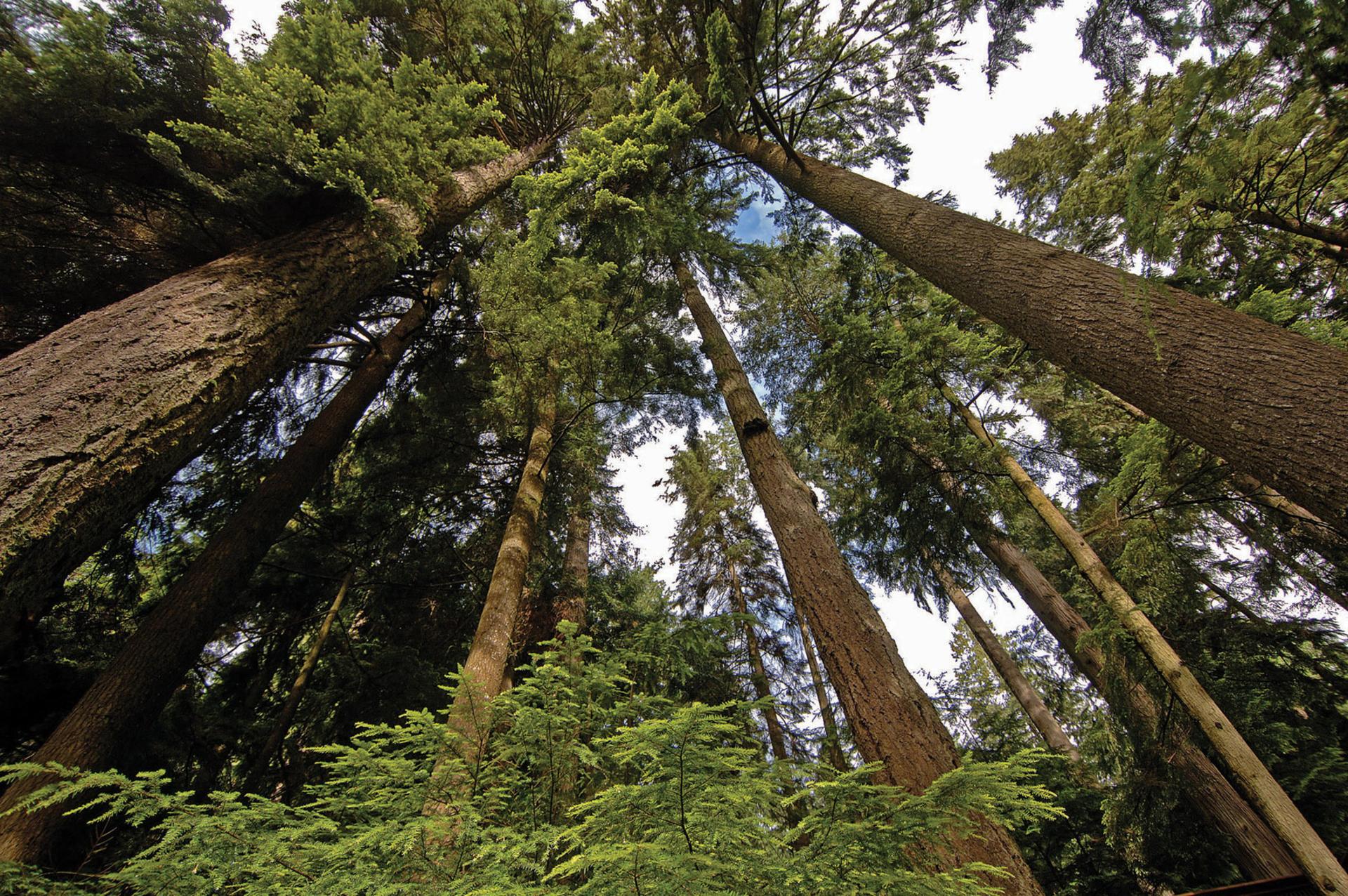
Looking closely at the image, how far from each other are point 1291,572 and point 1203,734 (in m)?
3.47

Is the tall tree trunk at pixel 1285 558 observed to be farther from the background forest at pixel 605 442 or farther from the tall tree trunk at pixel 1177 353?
the tall tree trunk at pixel 1177 353

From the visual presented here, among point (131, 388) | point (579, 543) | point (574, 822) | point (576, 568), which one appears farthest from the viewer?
point (579, 543)

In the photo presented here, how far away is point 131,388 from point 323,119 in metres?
2.56

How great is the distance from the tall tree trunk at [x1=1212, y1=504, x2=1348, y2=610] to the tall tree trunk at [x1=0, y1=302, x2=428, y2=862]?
32.2 feet

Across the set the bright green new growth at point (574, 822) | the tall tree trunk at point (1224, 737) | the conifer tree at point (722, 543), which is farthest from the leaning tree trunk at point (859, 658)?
the conifer tree at point (722, 543)

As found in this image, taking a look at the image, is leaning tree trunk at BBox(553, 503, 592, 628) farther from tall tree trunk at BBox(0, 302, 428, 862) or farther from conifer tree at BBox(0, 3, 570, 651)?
conifer tree at BBox(0, 3, 570, 651)

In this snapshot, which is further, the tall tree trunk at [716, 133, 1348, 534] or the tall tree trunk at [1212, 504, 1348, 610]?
the tall tree trunk at [1212, 504, 1348, 610]

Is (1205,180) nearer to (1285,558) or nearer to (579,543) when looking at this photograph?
(1285,558)

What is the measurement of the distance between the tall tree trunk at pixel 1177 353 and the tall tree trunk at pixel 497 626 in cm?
363

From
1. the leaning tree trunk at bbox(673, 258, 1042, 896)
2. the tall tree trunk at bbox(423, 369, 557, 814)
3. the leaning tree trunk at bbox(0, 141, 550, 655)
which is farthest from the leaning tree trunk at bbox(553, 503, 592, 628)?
the leaning tree trunk at bbox(0, 141, 550, 655)

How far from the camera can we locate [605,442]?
10.6 m

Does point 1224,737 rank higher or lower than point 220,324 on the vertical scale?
lower

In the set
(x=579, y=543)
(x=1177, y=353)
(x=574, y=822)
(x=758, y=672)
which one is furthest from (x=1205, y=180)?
(x=758, y=672)

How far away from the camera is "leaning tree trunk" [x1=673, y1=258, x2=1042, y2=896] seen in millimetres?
2525
